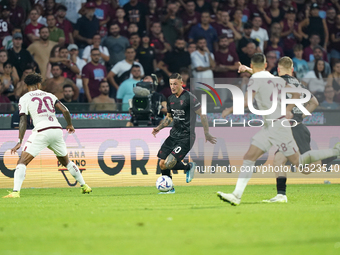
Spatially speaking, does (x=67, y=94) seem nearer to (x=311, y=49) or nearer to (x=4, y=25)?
(x=4, y=25)

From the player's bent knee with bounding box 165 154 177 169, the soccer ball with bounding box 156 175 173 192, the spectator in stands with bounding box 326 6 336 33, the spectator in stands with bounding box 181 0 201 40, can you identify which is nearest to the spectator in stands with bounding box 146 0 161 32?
the spectator in stands with bounding box 181 0 201 40

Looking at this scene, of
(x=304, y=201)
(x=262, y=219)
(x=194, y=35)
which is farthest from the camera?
(x=194, y=35)

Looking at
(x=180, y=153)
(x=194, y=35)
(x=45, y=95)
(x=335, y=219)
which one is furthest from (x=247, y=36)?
(x=335, y=219)

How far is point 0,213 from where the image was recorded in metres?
8.07

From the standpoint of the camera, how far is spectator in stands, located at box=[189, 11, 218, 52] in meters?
17.7

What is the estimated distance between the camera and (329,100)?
15352 millimetres

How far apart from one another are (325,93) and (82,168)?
6668 millimetres

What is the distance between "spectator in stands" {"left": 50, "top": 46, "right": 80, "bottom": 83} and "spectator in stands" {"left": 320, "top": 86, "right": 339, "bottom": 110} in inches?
263

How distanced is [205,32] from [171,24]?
1070 millimetres

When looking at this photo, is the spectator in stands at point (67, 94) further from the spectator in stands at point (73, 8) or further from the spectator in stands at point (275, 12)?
the spectator in stands at point (275, 12)

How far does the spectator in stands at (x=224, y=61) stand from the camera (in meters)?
17.5

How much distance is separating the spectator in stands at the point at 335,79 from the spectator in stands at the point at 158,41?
4.71 meters

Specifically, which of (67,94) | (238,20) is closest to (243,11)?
(238,20)

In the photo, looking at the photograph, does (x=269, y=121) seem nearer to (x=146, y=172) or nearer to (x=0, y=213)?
(x=0, y=213)
